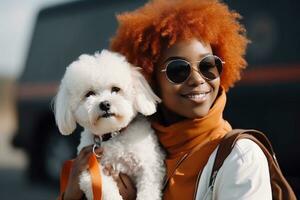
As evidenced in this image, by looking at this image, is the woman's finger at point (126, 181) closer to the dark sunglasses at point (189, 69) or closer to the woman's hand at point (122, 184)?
the woman's hand at point (122, 184)

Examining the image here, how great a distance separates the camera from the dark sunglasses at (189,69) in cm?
251

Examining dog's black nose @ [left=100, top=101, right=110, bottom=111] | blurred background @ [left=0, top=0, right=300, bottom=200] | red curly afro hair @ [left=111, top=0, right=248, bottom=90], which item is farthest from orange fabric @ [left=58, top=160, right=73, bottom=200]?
blurred background @ [left=0, top=0, right=300, bottom=200]

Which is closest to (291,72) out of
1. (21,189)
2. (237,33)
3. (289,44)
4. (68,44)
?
(289,44)

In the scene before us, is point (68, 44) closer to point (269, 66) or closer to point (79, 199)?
point (269, 66)

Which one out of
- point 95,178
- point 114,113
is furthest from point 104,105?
point 95,178

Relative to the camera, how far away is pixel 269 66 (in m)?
5.91

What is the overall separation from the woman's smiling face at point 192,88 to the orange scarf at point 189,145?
4cm

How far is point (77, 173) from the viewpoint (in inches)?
103

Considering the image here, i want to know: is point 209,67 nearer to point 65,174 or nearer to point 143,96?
point 143,96

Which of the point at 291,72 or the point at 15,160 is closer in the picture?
the point at 291,72

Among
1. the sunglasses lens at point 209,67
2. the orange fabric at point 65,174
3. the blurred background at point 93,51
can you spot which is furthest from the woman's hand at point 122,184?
the blurred background at point 93,51

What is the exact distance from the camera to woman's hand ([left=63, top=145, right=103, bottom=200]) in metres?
2.61

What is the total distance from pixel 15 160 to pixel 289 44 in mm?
8154

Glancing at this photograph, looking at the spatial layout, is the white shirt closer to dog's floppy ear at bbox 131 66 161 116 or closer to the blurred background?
dog's floppy ear at bbox 131 66 161 116
